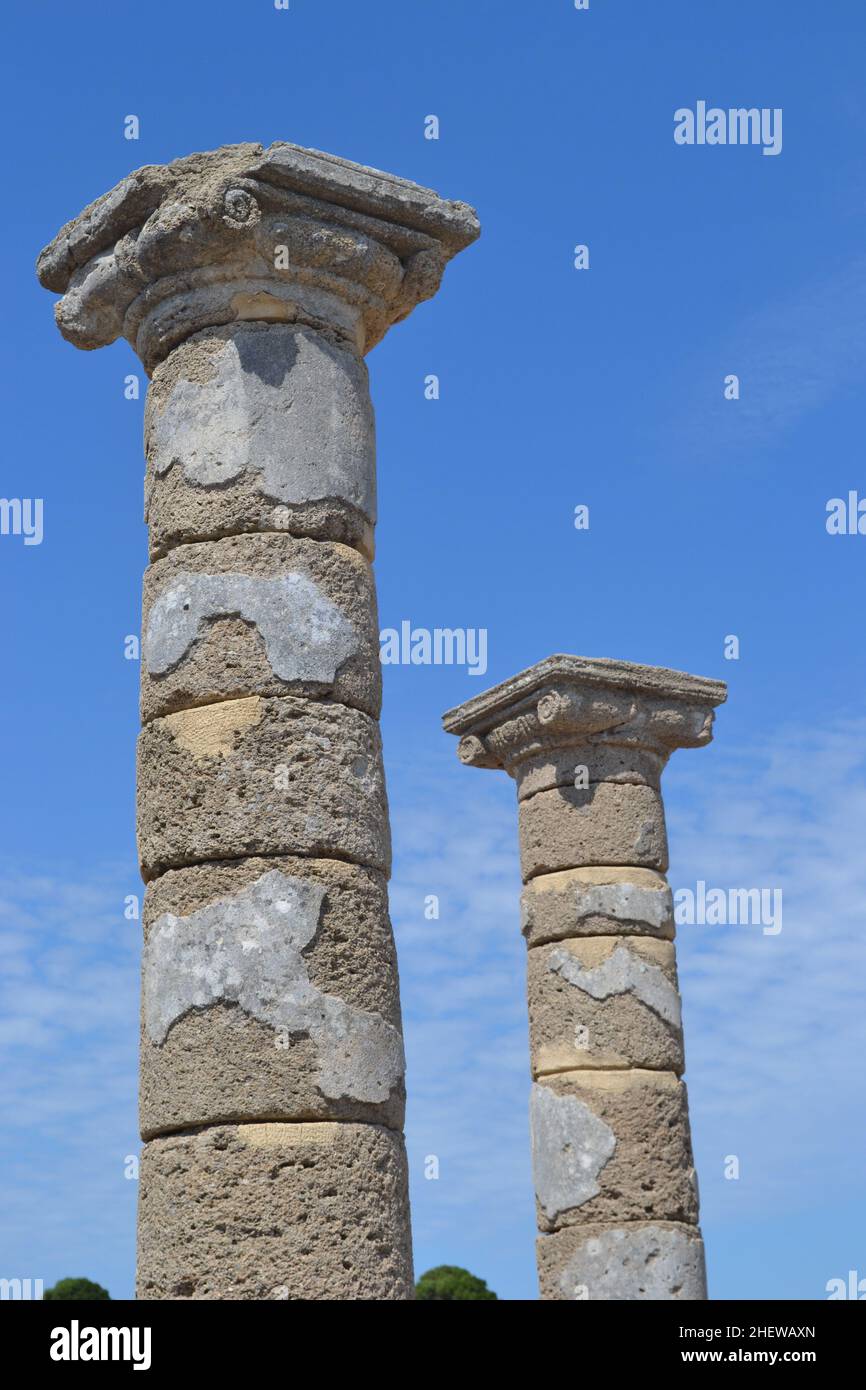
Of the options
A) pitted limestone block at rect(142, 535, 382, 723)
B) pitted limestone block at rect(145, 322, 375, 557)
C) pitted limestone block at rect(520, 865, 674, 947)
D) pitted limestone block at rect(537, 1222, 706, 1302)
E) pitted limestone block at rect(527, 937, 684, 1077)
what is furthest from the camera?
pitted limestone block at rect(520, 865, 674, 947)

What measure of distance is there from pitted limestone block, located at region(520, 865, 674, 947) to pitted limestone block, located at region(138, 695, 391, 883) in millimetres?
4910

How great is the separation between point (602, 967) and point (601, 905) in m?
0.41

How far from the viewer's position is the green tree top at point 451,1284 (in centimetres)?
2523

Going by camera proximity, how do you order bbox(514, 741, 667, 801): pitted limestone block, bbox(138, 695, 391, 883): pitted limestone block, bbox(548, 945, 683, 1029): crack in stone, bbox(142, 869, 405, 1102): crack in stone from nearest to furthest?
bbox(142, 869, 405, 1102): crack in stone
bbox(138, 695, 391, 883): pitted limestone block
bbox(548, 945, 683, 1029): crack in stone
bbox(514, 741, 667, 801): pitted limestone block

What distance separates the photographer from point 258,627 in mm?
6383

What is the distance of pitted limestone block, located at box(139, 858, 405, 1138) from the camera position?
5.92m

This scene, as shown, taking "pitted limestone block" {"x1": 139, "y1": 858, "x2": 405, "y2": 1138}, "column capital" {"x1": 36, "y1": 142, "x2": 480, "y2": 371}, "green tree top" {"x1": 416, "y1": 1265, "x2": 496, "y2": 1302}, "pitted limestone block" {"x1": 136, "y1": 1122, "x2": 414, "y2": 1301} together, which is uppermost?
"column capital" {"x1": 36, "y1": 142, "x2": 480, "y2": 371}

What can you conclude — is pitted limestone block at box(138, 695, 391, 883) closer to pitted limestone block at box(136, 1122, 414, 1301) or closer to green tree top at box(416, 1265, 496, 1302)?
pitted limestone block at box(136, 1122, 414, 1301)

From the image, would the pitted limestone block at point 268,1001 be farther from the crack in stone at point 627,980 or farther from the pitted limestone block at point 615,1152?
the crack in stone at point 627,980

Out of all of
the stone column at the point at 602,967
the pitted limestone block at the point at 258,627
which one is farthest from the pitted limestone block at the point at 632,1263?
the pitted limestone block at the point at 258,627

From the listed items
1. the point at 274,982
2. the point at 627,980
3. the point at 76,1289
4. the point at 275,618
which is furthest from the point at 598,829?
the point at 76,1289

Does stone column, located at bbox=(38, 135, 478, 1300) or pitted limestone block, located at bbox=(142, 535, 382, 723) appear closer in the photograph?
stone column, located at bbox=(38, 135, 478, 1300)

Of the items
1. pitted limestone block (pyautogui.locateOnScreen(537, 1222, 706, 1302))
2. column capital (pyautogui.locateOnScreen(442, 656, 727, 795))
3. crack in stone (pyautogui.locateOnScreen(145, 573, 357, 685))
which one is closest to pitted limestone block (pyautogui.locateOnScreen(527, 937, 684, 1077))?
pitted limestone block (pyautogui.locateOnScreen(537, 1222, 706, 1302))
